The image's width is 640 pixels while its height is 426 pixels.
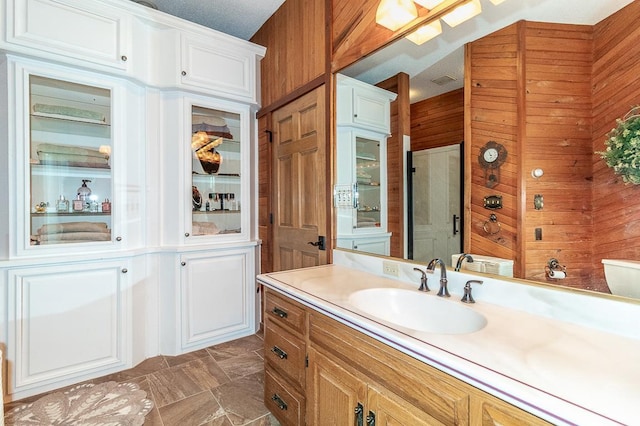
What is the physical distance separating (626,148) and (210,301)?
283cm

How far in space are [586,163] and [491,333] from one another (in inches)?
27.1

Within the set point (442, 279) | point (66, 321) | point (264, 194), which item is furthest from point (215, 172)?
point (442, 279)

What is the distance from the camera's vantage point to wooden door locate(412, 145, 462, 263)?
1472 mm

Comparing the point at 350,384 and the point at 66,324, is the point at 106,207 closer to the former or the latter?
the point at 66,324

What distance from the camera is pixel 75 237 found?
2234mm

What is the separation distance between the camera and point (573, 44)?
1109 millimetres

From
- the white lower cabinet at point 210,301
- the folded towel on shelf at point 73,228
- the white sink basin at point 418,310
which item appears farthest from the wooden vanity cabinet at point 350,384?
the folded towel on shelf at point 73,228

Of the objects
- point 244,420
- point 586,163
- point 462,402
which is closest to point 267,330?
point 244,420

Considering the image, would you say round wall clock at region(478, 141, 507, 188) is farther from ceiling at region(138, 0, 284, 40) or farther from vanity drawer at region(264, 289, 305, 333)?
ceiling at region(138, 0, 284, 40)

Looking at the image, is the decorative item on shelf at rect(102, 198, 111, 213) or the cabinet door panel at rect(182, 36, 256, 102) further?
the cabinet door panel at rect(182, 36, 256, 102)

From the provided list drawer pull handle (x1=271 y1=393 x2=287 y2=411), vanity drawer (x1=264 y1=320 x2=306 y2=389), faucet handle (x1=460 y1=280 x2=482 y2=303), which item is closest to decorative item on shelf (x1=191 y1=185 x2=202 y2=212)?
vanity drawer (x1=264 y1=320 x2=306 y2=389)

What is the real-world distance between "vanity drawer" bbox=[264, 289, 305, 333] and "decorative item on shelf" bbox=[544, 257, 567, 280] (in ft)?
3.31

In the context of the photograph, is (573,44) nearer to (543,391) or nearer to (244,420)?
(543,391)

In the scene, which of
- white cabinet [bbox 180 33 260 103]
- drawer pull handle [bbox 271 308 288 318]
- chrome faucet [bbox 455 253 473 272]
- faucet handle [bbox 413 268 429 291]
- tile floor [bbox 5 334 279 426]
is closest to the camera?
chrome faucet [bbox 455 253 473 272]
